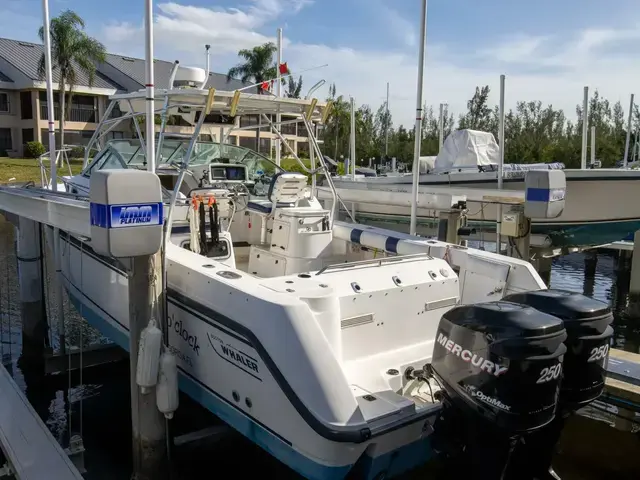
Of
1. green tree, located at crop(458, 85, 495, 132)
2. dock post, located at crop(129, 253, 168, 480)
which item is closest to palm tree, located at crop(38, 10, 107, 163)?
green tree, located at crop(458, 85, 495, 132)

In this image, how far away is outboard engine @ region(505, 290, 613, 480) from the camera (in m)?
3.06

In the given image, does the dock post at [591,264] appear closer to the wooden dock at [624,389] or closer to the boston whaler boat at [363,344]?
the wooden dock at [624,389]

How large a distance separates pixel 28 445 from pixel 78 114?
30907mm

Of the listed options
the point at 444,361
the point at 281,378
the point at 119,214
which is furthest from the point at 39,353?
the point at 444,361

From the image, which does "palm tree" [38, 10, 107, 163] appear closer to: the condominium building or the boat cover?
the condominium building

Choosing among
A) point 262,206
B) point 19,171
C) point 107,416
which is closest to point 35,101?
point 19,171

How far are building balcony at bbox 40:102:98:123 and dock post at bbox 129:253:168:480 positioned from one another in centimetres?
2995

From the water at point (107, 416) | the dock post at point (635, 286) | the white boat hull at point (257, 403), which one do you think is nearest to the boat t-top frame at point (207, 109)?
the white boat hull at point (257, 403)

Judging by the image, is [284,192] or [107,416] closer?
[284,192]

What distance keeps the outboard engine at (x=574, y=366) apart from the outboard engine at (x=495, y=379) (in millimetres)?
347

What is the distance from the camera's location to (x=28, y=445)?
12.8 feet

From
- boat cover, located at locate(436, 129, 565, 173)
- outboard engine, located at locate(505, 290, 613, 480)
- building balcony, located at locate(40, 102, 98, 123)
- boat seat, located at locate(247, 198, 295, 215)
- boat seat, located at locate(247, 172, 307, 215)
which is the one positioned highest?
building balcony, located at locate(40, 102, 98, 123)

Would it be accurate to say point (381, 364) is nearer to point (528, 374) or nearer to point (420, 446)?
point (420, 446)

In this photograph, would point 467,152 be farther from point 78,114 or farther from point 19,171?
point 78,114
